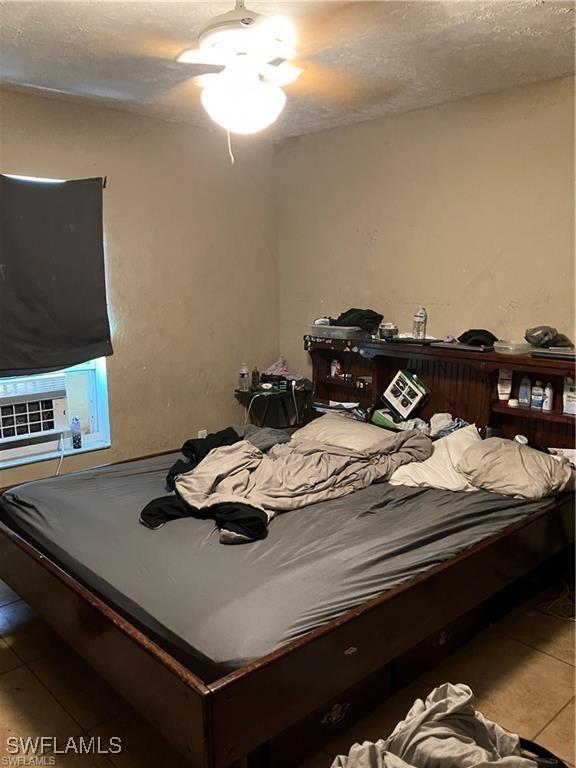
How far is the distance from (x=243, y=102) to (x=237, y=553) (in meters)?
1.67

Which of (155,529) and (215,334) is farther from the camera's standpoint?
(215,334)

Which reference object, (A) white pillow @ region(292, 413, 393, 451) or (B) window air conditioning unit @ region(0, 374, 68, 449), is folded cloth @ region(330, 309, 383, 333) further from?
(B) window air conditioning unit @ region(0, 374, 68, 449)

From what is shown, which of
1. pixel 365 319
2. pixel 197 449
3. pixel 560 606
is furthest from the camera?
pixel 365 319

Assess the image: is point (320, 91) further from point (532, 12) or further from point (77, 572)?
point (77, 572)

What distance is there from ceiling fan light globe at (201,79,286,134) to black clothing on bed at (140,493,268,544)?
1518 millimetres

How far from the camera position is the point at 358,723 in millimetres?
2125

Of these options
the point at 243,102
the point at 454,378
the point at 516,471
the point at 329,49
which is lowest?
the point at 516,471

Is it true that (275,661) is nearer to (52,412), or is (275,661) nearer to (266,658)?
(266,658)

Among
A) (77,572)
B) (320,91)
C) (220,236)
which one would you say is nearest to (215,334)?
(220,236)

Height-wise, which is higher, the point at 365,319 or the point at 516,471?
the point at 365,319

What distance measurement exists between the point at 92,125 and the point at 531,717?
373 centimetres

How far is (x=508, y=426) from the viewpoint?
11.0 feet

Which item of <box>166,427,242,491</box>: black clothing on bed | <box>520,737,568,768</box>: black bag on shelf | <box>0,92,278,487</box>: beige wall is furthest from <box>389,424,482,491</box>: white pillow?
<box>0,92,278,487</box>: beige wall

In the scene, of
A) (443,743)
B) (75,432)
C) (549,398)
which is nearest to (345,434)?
(549,398)
